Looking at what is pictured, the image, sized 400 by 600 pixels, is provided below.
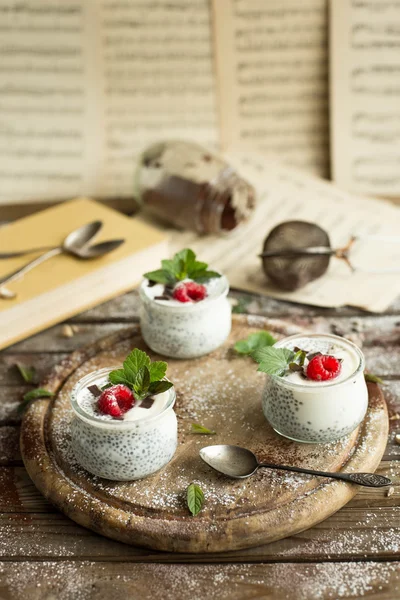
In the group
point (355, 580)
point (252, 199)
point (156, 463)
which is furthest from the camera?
point (252, 199)

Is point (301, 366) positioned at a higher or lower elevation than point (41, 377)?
higher

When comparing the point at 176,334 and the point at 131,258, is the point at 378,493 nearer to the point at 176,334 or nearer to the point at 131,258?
the point at 176,334

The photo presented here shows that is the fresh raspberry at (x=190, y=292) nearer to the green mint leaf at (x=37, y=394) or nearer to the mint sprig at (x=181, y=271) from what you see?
the mint sprig at (x=181, y=271)

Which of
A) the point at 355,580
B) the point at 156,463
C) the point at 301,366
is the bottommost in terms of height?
the point at 355,580

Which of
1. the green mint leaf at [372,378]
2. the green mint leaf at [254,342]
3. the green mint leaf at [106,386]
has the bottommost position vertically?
the green mint leaf at [372,378]

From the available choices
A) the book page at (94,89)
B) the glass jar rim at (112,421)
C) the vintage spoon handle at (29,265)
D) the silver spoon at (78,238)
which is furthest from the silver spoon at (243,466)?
the book page at (94,89)

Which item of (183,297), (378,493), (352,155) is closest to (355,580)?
(378,493)

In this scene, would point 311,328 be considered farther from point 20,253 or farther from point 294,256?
point 20,253

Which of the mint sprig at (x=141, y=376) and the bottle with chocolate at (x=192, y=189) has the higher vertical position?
the bottle with chocolate at (x=192, y=189)
